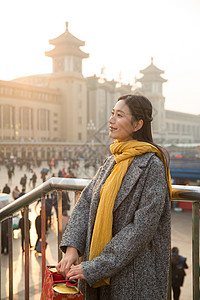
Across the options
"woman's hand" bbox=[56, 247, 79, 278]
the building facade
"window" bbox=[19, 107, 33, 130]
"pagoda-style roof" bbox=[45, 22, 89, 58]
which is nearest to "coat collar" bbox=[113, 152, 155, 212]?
"woman's hand" bbox=[56, 247, 79, 278]

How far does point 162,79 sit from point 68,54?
71.4ft

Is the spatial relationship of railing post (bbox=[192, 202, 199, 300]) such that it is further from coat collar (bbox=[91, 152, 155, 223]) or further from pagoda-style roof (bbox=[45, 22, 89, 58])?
pagoda-style roof (bbox=[45, 22, 89, 58])

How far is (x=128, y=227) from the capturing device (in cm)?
103

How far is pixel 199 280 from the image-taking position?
1.20 meters

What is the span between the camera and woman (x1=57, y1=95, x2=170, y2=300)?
1014mm

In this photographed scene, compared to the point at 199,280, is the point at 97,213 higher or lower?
higher

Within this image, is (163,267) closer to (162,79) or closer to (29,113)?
(29,113)

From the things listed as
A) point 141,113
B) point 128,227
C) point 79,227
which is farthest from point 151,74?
point 128,227

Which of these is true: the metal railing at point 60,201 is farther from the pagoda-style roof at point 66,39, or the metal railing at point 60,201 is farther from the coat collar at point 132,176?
the pagoda-style roof at point 66,39

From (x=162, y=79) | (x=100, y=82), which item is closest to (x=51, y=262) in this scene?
(x=100, y=82)

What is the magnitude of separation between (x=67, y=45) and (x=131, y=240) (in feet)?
132

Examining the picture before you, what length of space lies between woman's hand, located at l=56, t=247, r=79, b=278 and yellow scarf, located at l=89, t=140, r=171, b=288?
0.24 feet

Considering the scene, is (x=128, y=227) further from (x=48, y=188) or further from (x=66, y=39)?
(x=66, y=39)

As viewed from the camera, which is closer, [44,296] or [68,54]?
[44,296]
